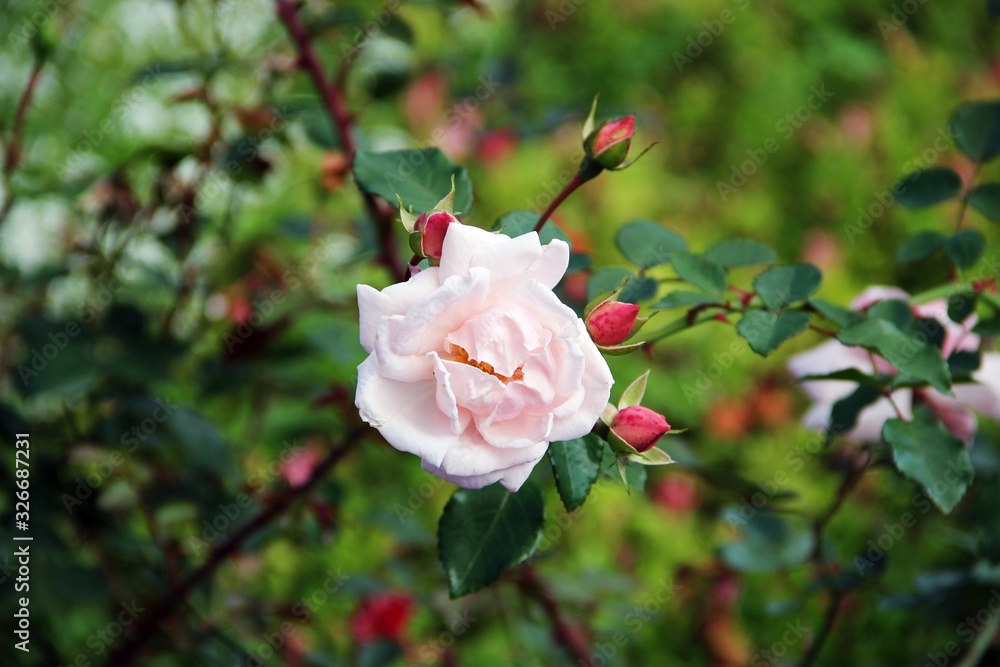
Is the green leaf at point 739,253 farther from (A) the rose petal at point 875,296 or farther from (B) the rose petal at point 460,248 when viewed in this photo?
(B) the rose petal at point 460,248

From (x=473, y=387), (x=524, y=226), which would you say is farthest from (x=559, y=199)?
(x=473, y=387)

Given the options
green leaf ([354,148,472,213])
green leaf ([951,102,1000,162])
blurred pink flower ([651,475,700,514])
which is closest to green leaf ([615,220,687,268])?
green leaf ([354,148,472,213])

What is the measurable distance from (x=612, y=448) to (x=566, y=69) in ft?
8.15

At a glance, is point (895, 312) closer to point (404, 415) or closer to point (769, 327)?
point (769, 327)

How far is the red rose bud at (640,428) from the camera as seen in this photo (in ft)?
1.39

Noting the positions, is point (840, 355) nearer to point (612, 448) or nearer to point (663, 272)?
point (612, 448)

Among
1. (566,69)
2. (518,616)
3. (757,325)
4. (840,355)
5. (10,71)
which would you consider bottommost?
(566,69)

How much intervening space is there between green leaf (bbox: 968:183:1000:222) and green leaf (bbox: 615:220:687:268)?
211 mm

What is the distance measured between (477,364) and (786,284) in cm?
22

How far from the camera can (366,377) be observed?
1.37ft

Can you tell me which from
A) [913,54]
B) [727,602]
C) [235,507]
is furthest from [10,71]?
[913,54]

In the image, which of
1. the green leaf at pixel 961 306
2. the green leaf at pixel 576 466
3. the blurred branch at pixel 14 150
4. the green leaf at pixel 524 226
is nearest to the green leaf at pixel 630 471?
the green leaf at pixel 576 466

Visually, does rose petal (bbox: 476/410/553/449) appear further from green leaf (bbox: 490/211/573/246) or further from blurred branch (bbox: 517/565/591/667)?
blurred branch (bbox: 517/565/591/667)

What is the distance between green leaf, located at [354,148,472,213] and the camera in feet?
1.69
